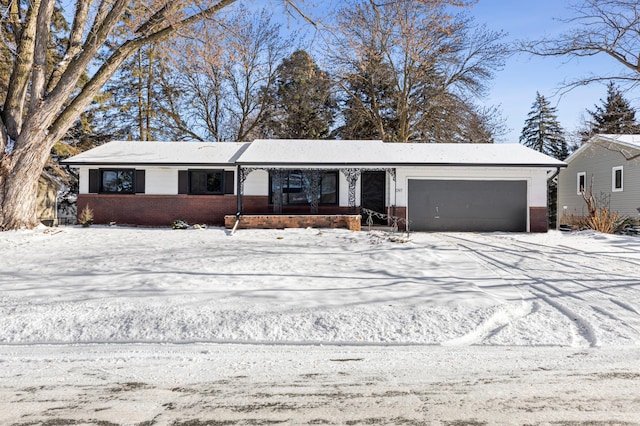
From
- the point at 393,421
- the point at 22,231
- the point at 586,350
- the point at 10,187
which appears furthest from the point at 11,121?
the point at 586,350

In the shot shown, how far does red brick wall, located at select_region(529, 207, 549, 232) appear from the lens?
15.7 m

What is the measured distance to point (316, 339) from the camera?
4.20 metres

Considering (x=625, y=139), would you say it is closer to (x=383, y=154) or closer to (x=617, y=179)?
(x=617, y=179)

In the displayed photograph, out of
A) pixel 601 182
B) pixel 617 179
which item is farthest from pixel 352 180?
pixel 601 182

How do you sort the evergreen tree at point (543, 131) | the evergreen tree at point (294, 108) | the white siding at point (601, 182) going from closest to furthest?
the white siding at point (601, 182) < the evergreen tree at point (294, 108) < the evergreen tree at point (543, 131)

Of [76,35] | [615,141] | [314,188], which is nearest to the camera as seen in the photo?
[76,35]

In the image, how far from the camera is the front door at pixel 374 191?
1669 centimetres

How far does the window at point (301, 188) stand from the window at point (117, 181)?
235 inches

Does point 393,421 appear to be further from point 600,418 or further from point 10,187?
point 10,187

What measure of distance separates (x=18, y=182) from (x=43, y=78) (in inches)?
128

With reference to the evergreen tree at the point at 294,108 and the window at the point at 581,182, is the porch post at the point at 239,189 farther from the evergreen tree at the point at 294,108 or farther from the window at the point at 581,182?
the window at the point at 581,182

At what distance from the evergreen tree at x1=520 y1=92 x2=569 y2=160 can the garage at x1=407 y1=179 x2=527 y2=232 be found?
2769 cm

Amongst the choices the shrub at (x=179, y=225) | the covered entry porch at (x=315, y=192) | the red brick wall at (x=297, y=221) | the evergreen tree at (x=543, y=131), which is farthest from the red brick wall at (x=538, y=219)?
the evergreen tree at (x=543, y=131)

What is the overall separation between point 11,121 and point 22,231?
349 cm
